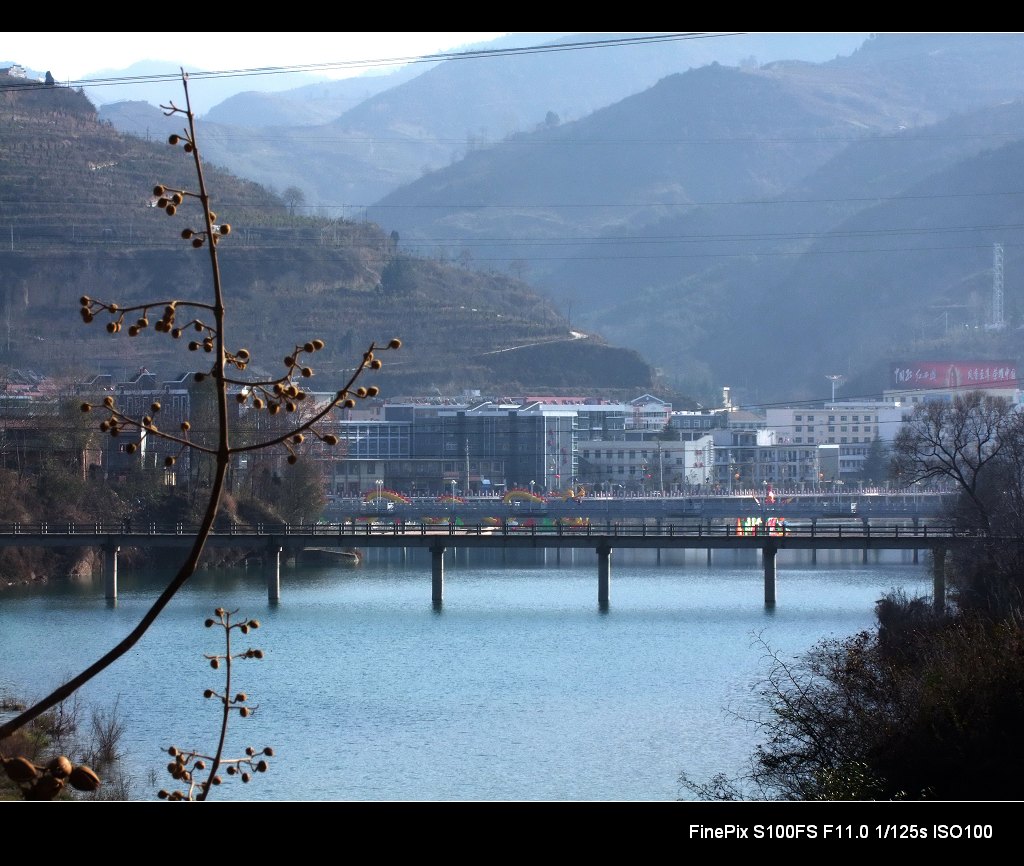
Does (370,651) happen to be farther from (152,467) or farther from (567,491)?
(567,491)

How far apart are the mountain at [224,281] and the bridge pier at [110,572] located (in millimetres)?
69844

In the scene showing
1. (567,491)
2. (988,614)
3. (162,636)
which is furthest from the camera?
(567,491)

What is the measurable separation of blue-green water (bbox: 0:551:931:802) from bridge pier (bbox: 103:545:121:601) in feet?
2.39

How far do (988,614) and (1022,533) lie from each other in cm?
776

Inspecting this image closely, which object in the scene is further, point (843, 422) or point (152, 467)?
point (843, 422)

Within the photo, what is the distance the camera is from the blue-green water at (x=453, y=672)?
23219 millimetres

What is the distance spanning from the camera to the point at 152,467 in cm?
6212

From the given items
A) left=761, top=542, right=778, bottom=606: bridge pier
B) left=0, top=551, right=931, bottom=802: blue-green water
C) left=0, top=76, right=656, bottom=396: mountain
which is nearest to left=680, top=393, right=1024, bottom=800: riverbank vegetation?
left=0, top=551, right=931, bottom=802: blue-green water

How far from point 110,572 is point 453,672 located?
60.0 ft

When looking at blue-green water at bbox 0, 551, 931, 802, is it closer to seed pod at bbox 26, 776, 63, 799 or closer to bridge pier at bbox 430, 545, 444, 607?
bridge pier at bbox 430, 545, 444, 607

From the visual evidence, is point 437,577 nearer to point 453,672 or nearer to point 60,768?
point 453,672

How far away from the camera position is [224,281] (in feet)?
456

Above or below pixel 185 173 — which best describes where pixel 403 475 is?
below
